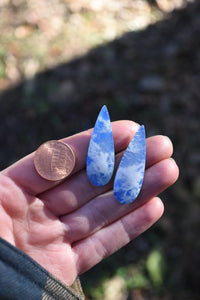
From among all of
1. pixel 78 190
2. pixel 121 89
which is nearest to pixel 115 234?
pixel 78 190

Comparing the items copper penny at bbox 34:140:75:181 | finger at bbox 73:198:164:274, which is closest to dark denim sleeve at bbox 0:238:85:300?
finger at bbox 73:198:164:274

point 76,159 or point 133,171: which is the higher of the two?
point 76,159

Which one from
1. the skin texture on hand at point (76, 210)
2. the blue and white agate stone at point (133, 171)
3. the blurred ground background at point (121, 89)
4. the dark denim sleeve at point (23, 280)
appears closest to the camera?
the dark denim sleeve at point (23, 280)

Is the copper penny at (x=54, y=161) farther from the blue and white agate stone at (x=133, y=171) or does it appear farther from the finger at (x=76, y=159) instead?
the blue and white agate stone at (x=133, y=171)

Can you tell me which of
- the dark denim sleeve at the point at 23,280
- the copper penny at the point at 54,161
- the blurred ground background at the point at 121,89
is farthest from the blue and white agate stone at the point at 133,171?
the blurred ground background at the point at 121,89

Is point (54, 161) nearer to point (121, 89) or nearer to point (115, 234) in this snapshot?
point (115, 234)

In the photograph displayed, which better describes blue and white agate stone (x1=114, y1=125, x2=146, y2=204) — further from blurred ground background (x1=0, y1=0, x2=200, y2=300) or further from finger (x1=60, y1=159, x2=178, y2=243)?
blurred ground background (x1=0, y1=0, x2=200, y2=300)
